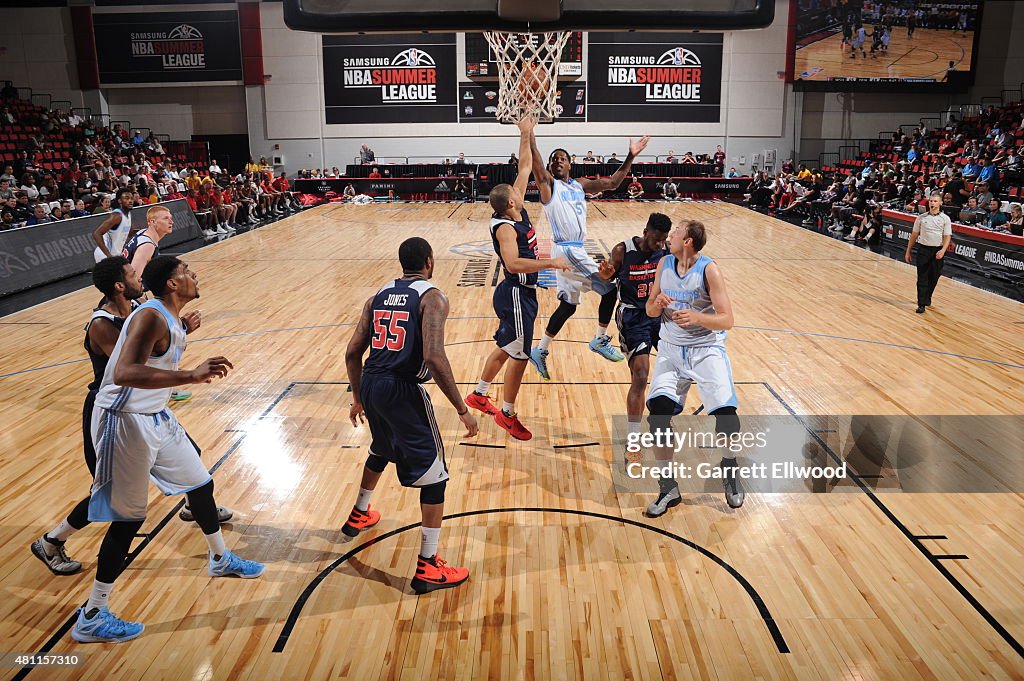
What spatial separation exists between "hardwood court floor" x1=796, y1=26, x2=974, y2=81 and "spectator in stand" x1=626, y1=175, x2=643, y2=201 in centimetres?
807

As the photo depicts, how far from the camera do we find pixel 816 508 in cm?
541

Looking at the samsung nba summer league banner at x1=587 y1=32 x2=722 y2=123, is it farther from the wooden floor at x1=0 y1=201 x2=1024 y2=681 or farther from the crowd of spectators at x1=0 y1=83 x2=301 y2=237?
the wooden floor at x1=0 y1=201 x2=1024 y2=681

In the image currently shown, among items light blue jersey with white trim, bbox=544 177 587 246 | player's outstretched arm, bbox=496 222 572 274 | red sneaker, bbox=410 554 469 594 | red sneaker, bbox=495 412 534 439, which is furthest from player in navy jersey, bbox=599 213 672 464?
red sneaker, bbox=410 554 469 594

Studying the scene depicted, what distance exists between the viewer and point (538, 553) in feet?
15.9

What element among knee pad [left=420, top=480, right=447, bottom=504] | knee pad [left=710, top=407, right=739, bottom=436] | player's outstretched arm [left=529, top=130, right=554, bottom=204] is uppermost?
player's outstretched arm [left=529, top=130, right=554, bottom=204]

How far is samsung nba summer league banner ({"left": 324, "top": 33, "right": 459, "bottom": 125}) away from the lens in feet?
102

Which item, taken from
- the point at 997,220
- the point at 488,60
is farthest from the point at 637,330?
the point at 488,60

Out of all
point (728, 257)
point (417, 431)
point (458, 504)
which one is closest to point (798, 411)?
point (458, 504)

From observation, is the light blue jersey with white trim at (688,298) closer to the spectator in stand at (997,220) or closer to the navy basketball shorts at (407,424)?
the navy basketball shorts at (407,424)

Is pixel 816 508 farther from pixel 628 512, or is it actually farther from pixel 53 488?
pixel 53 488

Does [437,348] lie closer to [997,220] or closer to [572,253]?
[572,253]

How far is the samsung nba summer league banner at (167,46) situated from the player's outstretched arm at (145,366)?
101ft

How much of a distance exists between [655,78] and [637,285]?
2721 centimetres

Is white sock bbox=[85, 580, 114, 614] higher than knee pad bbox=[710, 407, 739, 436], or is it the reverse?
knee pad bbox=[710, 407, 739, 436]
